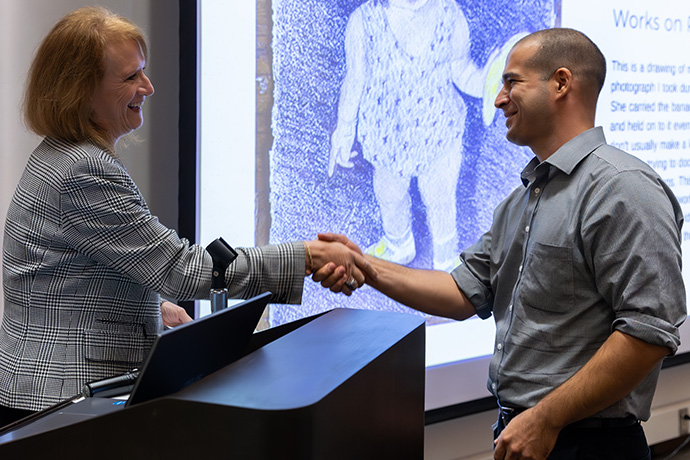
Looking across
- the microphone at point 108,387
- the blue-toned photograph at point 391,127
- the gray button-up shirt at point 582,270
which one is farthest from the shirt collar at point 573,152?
the microphone at point 108,387

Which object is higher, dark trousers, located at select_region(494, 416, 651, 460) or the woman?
the woman

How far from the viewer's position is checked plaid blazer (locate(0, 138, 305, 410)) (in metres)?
1.39

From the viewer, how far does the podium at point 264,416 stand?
0.70 m

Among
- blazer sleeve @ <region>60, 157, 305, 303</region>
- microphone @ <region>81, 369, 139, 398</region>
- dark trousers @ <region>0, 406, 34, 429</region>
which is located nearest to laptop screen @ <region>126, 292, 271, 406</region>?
microphone @ <region>81, 369, 139, 398</region>

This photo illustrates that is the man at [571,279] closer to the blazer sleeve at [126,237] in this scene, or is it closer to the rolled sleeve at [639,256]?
the rolled sleeve at [639,256]

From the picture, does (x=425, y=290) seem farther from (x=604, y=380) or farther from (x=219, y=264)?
(x=219, y=264)

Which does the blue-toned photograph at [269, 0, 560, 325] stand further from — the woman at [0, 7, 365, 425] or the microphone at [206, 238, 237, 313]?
the microphone at [206, 238, 237, 313]

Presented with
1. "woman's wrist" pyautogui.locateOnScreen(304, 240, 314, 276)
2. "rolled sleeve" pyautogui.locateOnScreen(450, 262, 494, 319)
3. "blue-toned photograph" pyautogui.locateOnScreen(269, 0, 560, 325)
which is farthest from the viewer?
"blue-toned photograph" pyautogui.locateOnScreen(269, 0, 560, 325)

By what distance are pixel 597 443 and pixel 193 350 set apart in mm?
1086

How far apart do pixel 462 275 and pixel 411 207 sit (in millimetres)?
824

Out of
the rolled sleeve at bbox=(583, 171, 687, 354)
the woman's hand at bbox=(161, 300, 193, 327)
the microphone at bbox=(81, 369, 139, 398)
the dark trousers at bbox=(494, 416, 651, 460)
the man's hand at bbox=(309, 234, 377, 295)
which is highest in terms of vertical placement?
the rolled sleeve at bbox=(583, 171, 687, 354)

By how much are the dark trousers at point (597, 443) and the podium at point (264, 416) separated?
27.4 inches

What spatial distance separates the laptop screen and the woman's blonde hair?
747mm

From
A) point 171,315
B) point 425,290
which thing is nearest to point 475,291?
point 425,290
